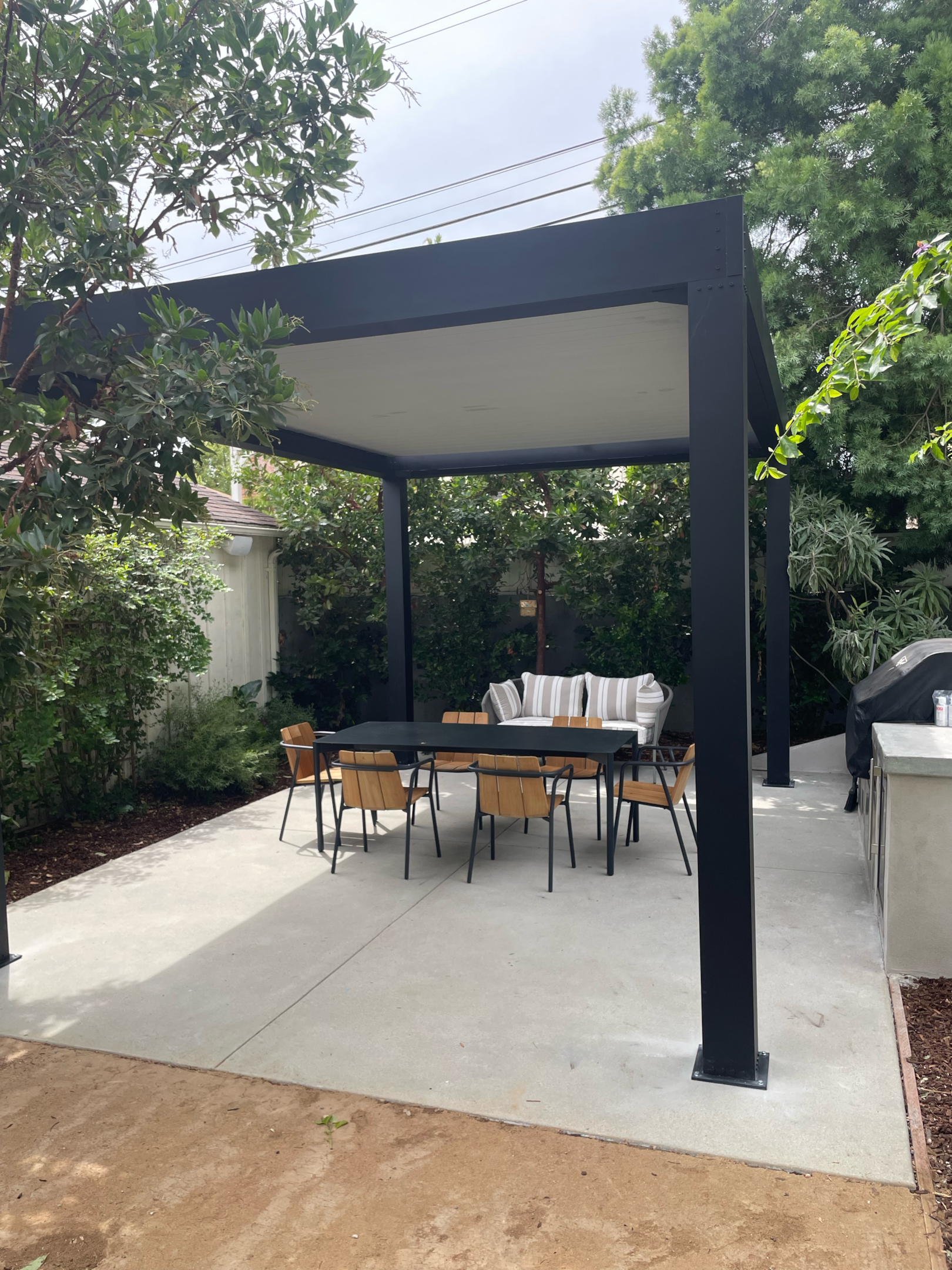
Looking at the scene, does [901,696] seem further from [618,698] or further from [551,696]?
[551,696]

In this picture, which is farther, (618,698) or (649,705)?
(618,698)

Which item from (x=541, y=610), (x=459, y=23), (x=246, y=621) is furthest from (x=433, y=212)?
(x=246, y=621)

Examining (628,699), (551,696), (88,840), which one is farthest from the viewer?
(551,696)

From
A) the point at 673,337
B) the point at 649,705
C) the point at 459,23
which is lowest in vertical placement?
the point at 649,705

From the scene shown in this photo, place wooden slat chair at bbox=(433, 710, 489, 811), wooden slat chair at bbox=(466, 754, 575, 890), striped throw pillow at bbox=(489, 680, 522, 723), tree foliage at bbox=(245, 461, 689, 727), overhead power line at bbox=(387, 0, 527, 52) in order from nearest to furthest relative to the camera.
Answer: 1. wooden slat chair at bbox=(466, 754, 575, 890)
2. wooden slat chair at bbox=(433, 710, 489, 811)
3. striped throw pillow at bbox=(489, 680, 522, 723)
4. tree foliage at bbox=(245, 461, 689, 727)
5. overhead power line at bbox=(387, 0, 527, 52)

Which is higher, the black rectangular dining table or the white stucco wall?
the white stucco wall

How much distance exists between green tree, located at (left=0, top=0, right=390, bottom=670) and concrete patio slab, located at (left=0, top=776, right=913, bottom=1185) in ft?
5.27

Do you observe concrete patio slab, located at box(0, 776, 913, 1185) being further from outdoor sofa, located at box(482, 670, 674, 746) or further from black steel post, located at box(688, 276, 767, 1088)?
outdoor sofa, located at box(482, 670, 674, 746)

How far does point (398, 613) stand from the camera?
8.46 metres

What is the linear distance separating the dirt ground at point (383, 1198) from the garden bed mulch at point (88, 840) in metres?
2.73

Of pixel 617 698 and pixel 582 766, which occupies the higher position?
pixel 617 698

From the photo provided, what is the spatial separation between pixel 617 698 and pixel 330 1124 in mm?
5831

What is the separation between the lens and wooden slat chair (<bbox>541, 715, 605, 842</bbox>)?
5.75 m

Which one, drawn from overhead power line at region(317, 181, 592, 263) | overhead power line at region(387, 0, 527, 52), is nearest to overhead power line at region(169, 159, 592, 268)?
overhead power line at region(317, 181, 592, 263)
